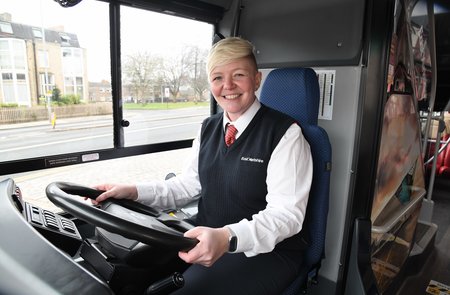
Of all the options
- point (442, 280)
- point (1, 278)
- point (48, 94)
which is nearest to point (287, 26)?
point (48, 94)

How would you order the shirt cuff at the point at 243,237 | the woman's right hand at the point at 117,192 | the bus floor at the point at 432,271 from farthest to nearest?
the bus floor at the point at 432,271, the woman's right hand at the point at 117,192, the shirt cuff at the point at 243,237

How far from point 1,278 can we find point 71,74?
1.09 m

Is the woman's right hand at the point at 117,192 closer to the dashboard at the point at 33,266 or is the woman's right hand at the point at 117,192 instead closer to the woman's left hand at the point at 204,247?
the dashboard at the point at 33,266

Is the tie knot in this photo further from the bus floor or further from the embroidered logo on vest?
the bus floor

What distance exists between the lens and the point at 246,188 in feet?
4.50

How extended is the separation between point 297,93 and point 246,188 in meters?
0.52

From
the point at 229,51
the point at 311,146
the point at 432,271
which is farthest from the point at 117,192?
the point at 432,271

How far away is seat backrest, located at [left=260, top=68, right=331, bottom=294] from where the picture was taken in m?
1.41

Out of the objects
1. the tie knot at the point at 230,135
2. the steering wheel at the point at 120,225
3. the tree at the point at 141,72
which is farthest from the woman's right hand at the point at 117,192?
the tree at the point at 141,72

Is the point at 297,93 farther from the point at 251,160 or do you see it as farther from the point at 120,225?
the point at 120,225

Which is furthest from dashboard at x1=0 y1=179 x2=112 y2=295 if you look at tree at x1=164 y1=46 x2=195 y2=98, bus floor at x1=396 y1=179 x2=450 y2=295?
bus floor at x1=396 y1=179 x2=450 y2=295

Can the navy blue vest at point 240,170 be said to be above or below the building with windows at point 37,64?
below

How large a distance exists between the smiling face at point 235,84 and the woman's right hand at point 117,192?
0.56m

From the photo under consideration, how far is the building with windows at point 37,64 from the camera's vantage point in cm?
144
